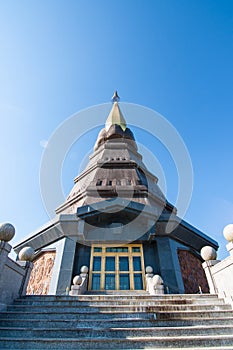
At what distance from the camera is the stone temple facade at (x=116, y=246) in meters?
10.2

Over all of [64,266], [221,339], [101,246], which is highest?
[101,246]

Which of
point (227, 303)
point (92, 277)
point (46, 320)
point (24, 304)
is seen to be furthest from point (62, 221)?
point (227, 303)

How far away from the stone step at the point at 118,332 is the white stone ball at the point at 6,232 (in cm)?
243

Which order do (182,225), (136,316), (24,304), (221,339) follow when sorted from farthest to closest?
(182,225) → (24,304) → (136,316) → (221,339)

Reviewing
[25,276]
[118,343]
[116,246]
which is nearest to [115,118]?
[116,246]

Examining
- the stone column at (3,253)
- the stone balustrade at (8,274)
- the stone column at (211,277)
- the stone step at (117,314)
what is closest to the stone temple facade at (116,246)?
the stone balustrade at (8,274)

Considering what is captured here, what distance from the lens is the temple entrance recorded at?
10.1 metres

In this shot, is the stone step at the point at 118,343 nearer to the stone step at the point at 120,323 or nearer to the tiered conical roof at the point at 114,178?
the stone step at the point at 120,323

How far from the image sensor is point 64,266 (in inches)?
403

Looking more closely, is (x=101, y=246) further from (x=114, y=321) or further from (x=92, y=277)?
(x=114, y=321)

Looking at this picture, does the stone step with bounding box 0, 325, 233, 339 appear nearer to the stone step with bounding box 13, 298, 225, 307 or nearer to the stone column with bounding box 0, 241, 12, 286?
the stone step with bounding box 13, 298, 225, 307

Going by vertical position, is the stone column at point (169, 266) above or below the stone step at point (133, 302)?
above

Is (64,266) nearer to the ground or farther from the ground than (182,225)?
nearer to the ground

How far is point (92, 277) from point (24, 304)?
4.62m
